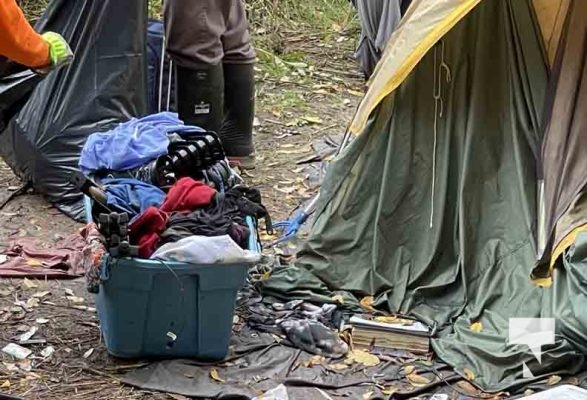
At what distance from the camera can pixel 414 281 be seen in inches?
151

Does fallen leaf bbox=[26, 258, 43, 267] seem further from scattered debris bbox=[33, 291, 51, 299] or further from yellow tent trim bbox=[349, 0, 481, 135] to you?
yellow tent trim bbox=[349, 0, 481, 135]

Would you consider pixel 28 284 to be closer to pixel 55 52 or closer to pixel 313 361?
pixel 55 52

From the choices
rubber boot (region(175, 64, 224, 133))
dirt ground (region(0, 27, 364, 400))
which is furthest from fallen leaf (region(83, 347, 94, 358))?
rubber boot (region(175, 64, 224, 133))

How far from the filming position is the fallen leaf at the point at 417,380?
341 centimetres

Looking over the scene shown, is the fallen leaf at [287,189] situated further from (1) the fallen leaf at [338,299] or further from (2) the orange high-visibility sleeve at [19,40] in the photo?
(2) the orange high-visibility sleeve at [19,40]

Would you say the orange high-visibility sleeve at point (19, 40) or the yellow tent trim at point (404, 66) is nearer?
the orange high-visibility sleeve at point (19, 40)

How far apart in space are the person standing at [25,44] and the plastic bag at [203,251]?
27.5 inches

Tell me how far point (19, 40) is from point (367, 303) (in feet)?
5.04

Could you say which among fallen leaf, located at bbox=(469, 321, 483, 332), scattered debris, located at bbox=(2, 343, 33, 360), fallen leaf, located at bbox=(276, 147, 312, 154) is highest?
fallen leaf, located at bbox=(276, 147, 312, 154)

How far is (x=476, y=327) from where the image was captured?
3637mm

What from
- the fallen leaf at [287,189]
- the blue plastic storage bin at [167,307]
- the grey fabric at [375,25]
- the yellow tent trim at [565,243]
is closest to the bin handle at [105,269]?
the blue plastic storage bin at [167,307]

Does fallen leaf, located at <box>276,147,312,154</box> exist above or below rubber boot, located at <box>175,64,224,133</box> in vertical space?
below

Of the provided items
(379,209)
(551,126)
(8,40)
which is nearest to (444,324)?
(379,209)

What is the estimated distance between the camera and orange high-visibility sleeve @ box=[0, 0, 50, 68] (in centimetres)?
297
